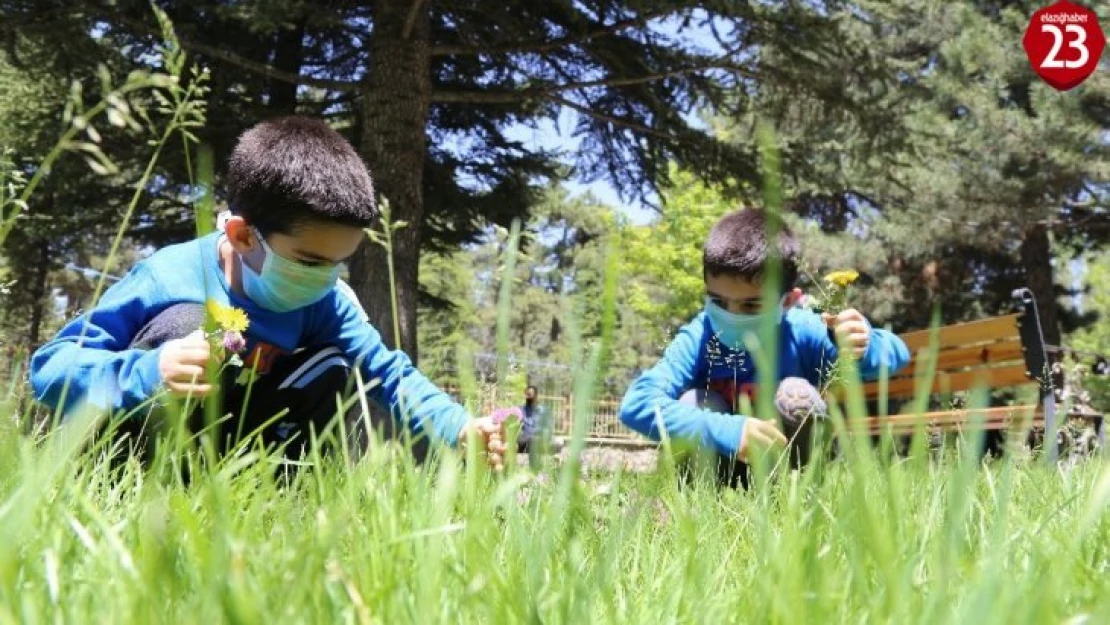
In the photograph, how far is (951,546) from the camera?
51 cm

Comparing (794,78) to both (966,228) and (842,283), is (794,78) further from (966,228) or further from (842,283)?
(966,228)

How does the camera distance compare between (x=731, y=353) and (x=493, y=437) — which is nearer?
(x=493, y=437)

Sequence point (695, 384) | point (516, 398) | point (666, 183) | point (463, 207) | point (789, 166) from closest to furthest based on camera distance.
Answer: point (516, 398)
point (695, 384)
point (789, 166)
point (666, 183)
point (463, 207)

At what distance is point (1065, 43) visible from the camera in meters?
11.2

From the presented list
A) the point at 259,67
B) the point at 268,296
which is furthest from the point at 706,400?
the point at 259,67

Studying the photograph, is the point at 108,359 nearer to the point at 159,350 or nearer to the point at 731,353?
the point at 159,350

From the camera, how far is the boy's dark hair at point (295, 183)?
85.0 inches

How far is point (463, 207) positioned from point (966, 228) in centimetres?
1018

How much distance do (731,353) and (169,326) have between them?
1777 mm

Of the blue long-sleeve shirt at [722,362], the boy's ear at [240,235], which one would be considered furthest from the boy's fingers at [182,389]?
the blue long-sleeve shirt at [722,362]

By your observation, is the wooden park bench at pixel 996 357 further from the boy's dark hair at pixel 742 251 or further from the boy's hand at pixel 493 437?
the boy's hand at pixel 493 437

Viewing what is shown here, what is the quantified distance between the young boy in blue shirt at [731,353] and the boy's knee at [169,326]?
1177 mm

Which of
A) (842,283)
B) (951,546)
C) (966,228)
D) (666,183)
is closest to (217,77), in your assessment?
(666,183)

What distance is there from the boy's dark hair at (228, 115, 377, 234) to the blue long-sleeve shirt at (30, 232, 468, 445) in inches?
5.9
